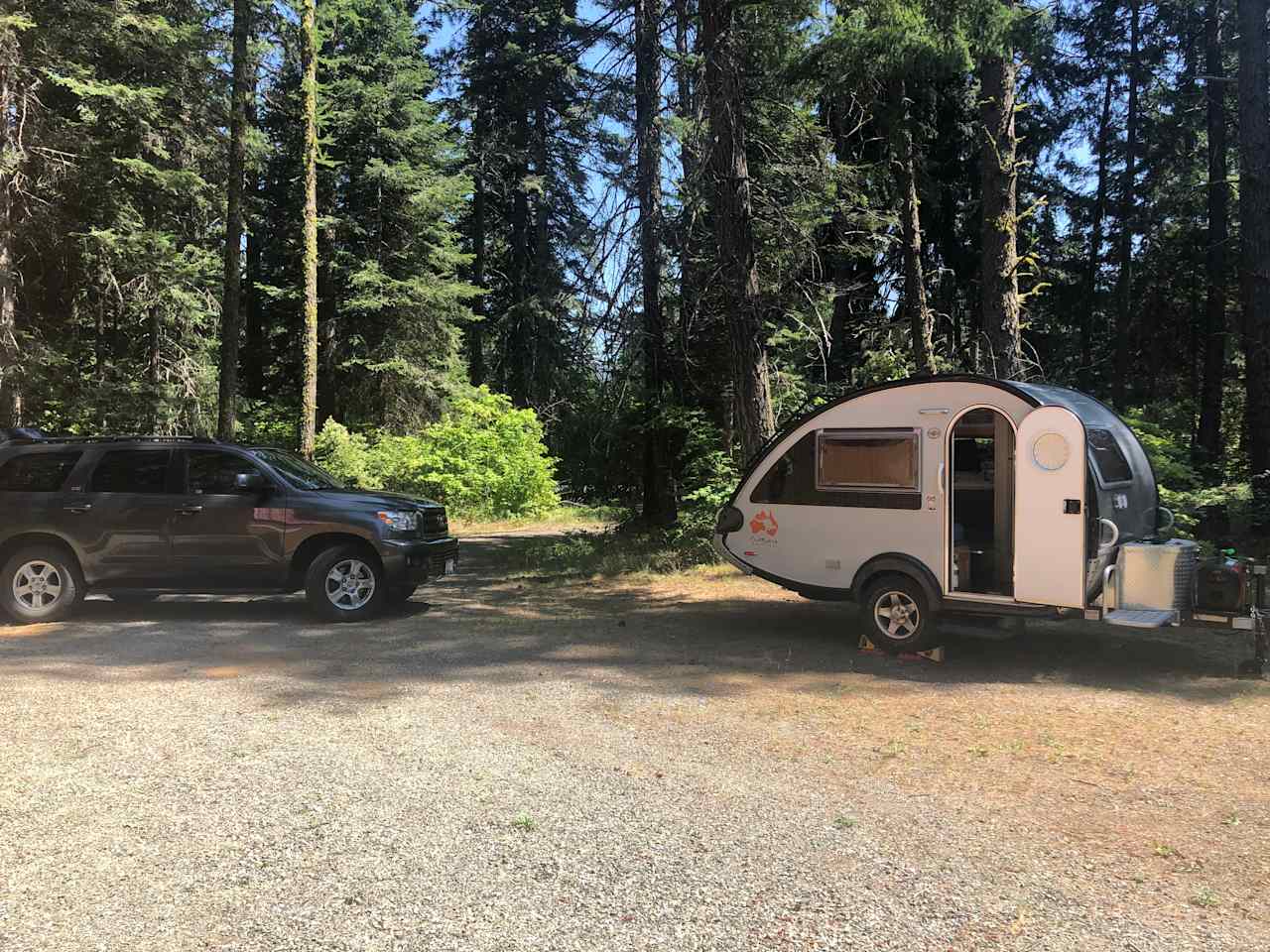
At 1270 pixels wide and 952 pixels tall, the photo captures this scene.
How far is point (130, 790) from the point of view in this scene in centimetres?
459

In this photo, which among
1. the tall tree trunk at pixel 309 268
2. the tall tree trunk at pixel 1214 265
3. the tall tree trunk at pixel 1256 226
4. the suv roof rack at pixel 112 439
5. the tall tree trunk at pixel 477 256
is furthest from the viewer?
the tall tree trunk at pixel 477 256

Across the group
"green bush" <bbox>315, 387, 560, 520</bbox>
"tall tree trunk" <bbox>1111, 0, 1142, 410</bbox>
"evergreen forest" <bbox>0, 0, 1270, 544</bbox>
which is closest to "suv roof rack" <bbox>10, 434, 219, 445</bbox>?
"evergreen forest" <bbox>0, 0, 1270, 544</bbox>

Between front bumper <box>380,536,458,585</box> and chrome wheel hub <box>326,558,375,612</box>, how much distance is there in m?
0.27

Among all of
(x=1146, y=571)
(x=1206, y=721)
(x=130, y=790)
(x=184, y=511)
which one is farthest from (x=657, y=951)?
(x=184, y=511)

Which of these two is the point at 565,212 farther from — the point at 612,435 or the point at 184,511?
the point at 184,511

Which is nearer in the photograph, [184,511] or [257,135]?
[184,511]

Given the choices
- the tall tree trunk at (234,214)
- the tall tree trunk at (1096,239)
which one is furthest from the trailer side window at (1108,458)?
the tall tree trunk at (1096,239)

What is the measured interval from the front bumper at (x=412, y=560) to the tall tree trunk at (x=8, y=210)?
39.8 ft

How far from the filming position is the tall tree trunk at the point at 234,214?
61.3ft

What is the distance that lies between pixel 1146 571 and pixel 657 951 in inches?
221

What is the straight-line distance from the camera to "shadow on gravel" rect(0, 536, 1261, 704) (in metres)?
7.05

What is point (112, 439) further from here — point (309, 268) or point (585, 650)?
Answer: point (309, 268)

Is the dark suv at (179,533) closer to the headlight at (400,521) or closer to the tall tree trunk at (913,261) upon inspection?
the headlight at (400,521)

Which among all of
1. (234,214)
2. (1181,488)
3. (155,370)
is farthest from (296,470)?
(155,370)
